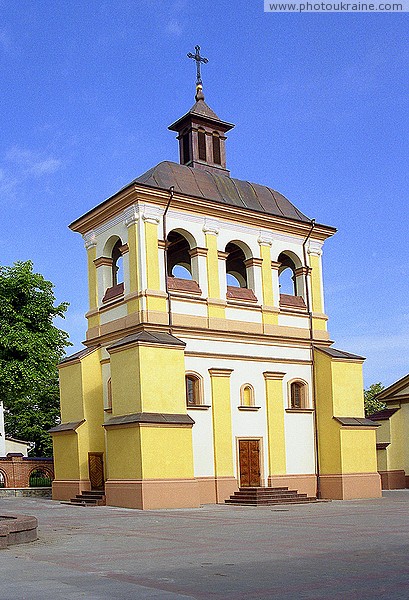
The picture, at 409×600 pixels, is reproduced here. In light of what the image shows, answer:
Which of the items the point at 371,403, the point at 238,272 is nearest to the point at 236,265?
the point at 238,272

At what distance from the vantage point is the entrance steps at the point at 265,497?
80.7ft

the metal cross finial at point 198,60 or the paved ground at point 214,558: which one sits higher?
the metal cross finial at point 198,60

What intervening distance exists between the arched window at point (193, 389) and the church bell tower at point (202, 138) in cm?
897

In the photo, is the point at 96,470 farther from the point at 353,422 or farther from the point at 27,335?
the point at 27,335

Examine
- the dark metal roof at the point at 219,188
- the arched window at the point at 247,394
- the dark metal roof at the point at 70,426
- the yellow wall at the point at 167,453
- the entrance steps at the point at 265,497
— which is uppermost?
the dark metal roof at the point at 219,188

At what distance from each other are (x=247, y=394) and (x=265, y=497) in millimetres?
4159

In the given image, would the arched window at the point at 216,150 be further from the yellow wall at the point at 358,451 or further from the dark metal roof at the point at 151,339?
the yellow wall at the point at 358,451

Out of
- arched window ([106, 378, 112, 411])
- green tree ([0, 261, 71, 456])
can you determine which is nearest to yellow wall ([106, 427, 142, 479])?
arched window ([106, 378, 112, 411])

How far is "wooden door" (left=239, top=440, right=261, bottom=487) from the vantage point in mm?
26922

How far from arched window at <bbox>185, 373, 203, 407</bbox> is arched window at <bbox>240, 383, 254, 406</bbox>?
1899mm

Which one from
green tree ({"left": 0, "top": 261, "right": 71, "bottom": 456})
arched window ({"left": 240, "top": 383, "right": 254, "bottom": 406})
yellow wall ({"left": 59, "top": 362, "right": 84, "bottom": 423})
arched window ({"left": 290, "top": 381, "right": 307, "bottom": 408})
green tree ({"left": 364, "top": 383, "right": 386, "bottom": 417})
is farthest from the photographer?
green tree ({"left": 364, "top": 383, "right": 386, "bottom": 417})

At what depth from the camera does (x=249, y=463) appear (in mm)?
27141

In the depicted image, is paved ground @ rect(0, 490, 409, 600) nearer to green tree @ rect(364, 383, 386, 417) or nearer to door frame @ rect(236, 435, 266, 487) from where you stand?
door frame @ rect(236, 435, 266, 487)

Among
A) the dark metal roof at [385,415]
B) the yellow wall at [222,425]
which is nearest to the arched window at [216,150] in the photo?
the yellow wall at [222,425]
